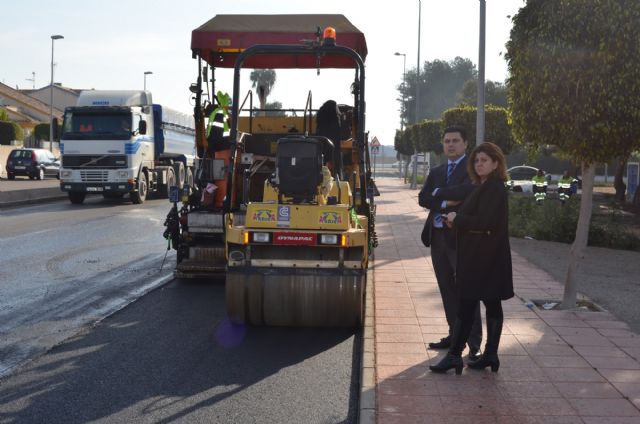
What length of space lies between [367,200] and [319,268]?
172 centimetres

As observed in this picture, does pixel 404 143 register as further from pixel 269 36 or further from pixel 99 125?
pixel 269 36

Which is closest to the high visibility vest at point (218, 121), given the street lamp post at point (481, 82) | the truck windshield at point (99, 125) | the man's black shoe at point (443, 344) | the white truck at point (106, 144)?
the man's black shoe at point (443, 344)

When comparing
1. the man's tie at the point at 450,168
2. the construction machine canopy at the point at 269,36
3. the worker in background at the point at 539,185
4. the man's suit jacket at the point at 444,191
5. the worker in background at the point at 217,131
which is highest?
the construction machine canopy at the point at 269,36

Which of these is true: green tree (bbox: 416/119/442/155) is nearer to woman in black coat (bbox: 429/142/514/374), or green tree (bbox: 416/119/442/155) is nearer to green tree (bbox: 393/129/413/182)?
green tree (bbox: 393/129/413/182)

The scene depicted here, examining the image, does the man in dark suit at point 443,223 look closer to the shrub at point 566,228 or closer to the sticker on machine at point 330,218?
the sticker on machine at point 330,218

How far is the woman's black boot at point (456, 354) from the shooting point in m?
5.84

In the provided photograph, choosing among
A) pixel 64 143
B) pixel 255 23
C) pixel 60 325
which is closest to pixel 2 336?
pixel 60 325

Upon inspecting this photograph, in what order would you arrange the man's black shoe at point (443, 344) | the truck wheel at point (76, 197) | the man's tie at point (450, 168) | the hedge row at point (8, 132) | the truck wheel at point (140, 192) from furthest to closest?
the hedge row at point (8, 132) → the truck wheel at point (76, 197) → the truck wheel at point (140, 192) → the man's black shoe at point (443, 344) → the man's tie at point (450, 168)

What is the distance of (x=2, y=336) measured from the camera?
7.24 metres

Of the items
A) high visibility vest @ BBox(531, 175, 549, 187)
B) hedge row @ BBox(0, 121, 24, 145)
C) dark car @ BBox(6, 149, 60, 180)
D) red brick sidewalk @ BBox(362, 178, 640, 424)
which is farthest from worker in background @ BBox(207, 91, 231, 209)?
hedge row @ BBox(0, 121, 24, 145)

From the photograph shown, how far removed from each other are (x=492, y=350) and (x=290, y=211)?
7.32ft

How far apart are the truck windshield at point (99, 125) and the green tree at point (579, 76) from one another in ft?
56.2

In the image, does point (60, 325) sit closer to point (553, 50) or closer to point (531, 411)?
point (531, 411)

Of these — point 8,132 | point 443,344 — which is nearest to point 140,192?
point 443,344
